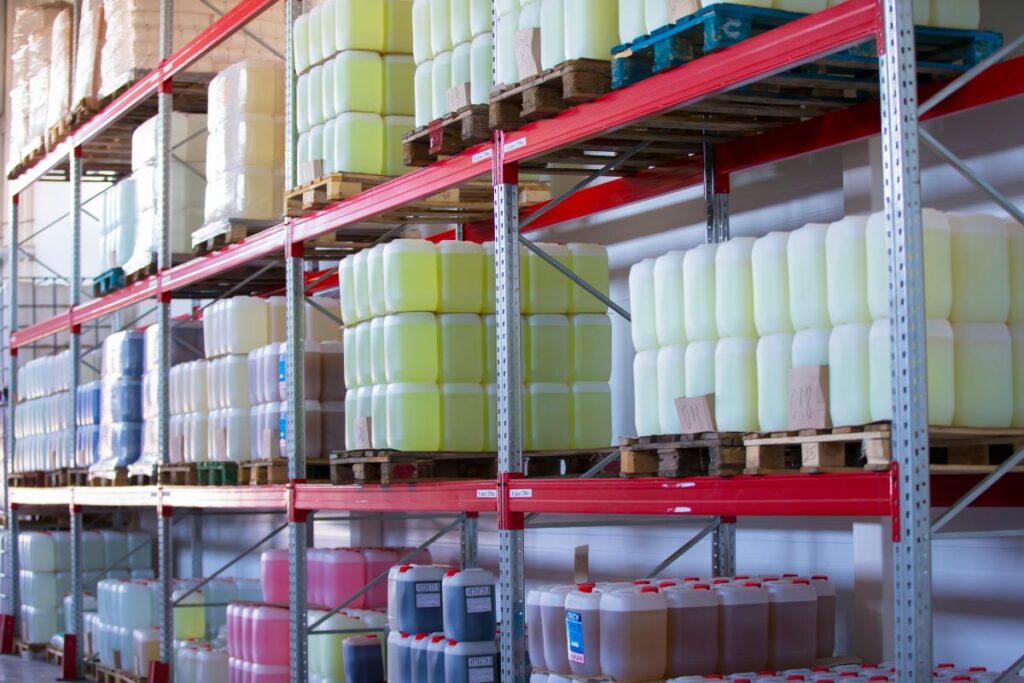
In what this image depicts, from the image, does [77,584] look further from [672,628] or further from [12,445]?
[672,628]

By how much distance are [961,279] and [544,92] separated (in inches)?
94.0

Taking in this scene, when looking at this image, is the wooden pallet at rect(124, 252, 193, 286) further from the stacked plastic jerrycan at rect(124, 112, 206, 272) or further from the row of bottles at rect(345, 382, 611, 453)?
the row of bottles at rect(345, 382, 611, 453)

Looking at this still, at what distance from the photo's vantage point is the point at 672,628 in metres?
6.70

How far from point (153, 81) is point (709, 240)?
6381 millimetres

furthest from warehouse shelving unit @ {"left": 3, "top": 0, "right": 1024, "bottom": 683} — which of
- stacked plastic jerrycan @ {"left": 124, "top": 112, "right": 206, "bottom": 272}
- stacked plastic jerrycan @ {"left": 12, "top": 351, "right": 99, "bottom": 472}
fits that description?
stacked plastic jerrycan @ {"left": 12, "top": 351, "right": 99, "bottom": 472}

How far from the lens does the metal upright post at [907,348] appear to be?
4809mm

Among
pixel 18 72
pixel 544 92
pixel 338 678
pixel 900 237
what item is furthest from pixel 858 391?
pixel 18 72

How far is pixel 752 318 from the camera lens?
5930 mm

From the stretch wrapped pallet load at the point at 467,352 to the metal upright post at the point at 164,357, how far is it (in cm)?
425

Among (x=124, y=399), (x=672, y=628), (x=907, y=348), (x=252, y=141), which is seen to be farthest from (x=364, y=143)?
(x=907, y=348)

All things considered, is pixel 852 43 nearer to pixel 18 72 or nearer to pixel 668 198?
pixel 668 198

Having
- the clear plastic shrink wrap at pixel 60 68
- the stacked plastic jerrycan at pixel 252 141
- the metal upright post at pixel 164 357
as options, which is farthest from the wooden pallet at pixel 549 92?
the clear plastic shrink wrap at pixel 60 68

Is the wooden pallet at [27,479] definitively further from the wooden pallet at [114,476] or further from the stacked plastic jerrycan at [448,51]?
the stacked plastic jerrycan at [448,51]

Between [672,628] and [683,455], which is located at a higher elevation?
[683,455]
